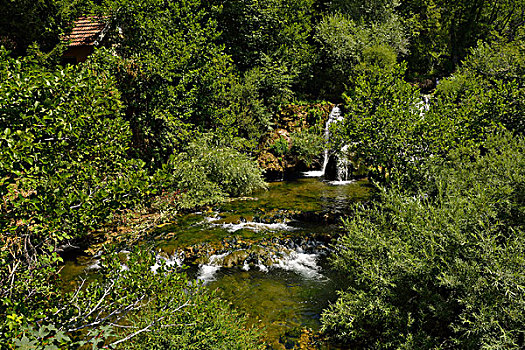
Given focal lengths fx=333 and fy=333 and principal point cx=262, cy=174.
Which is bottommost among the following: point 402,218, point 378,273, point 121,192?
point 378,273

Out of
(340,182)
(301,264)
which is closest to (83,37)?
(340,182)

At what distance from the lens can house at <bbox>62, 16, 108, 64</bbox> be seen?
16.7 m

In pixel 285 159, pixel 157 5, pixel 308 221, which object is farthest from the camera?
pixel 285 159

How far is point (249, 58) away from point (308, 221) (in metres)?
13.2

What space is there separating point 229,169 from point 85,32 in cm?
1184

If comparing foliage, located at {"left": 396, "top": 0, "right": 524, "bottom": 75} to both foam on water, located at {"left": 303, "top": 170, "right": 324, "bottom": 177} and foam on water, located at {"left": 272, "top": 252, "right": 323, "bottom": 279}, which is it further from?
foam on water, located at {"left": 272, "top": 252, "right": 323, "bottom": 279}

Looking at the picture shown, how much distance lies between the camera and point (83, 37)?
57.0 ft

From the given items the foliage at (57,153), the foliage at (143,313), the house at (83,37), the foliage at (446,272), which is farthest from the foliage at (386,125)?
the house at (83,37)

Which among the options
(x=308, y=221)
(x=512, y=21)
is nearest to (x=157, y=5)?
(x=308, y=221)

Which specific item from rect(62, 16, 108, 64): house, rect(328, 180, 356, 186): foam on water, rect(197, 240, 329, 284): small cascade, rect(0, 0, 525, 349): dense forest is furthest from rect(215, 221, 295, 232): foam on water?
rect(62, 16, 108, 64): house

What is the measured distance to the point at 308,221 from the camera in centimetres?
1076

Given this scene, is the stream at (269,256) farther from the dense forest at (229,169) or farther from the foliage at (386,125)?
the foliage at (386,125)

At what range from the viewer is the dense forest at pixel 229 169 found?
3.23m

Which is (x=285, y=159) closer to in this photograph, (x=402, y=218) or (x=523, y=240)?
(x=402, y=218)
